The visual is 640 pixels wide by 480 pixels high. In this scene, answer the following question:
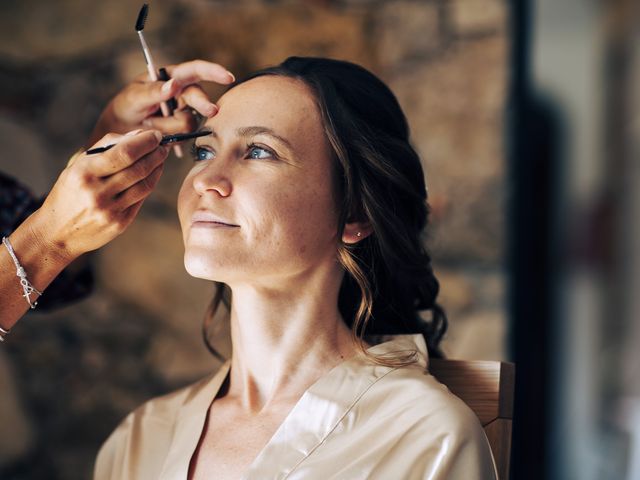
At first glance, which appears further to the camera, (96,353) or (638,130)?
(638,130)

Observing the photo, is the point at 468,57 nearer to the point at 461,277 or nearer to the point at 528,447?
the point at 461,277

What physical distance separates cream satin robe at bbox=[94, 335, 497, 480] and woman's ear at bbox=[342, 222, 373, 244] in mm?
201

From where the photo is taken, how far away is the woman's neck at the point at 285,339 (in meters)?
1.32

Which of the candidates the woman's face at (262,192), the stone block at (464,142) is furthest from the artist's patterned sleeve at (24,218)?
the stone block at (464,142)

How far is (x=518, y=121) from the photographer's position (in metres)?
1.83

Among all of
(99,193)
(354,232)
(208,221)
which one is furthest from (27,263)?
(354,232)

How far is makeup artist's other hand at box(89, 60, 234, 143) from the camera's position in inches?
53.0

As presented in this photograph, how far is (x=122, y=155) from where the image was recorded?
1.09 m

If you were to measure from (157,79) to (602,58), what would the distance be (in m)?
2.61

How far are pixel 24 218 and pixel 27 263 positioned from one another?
15.5 inches

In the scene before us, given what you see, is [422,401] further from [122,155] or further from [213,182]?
[122,155]

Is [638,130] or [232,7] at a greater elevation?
[232,7]

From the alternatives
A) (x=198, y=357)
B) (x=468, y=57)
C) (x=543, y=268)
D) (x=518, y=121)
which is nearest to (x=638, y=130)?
(x=543, y=268)

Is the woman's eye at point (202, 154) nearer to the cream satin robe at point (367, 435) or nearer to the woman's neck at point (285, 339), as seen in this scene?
the woman's neck at point (285, 339)
